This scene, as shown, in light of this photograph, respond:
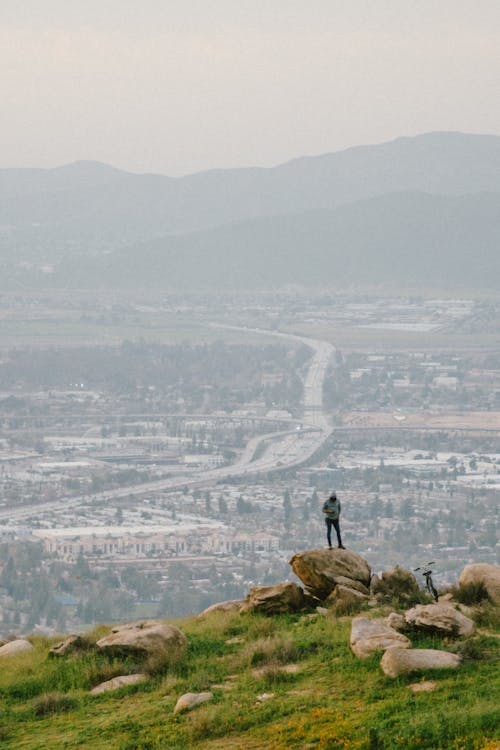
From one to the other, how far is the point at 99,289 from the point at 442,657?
580 ft

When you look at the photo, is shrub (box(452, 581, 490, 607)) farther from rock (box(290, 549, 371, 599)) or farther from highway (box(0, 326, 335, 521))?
highway (box(0, 326, 335, 521))

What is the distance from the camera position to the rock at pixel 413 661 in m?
13.3

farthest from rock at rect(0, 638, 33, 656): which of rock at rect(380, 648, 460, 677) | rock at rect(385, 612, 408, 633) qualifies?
rock at rect(380, 648, 460, 677)

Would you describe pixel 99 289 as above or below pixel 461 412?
above

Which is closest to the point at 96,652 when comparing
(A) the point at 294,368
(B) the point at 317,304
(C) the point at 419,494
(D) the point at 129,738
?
(D) the point at 129,738

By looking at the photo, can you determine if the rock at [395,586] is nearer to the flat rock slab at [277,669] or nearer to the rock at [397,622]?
the rock at [397,622]

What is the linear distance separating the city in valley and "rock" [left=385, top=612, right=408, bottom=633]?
2653 centimetres

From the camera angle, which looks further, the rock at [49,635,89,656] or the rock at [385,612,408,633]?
the rock at [49,635,89,656]

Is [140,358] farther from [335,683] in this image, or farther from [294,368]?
[335,683]

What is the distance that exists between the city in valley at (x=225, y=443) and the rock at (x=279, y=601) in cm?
2388

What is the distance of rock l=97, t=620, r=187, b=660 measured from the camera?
15.4 m

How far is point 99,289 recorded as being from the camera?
617ft

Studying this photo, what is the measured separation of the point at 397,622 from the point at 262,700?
2.34m

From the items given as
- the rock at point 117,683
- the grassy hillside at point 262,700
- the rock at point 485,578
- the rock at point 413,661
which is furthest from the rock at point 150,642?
the rock at point 485,578
